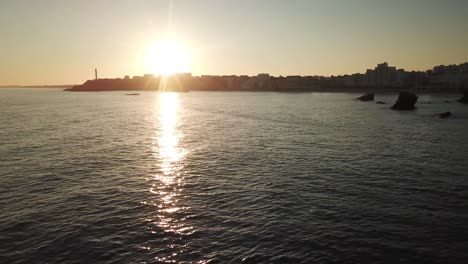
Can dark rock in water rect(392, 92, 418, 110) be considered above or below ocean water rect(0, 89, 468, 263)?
above

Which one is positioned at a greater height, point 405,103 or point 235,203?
point 405,103

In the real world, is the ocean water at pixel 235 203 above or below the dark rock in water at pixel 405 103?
below

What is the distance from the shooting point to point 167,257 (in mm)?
23781

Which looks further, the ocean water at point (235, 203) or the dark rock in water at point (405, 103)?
the dark rock in water at point (405, 103)

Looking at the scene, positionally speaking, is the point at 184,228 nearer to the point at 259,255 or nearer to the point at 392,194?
the point at 259,255

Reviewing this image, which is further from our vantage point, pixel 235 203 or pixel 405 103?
pixel 405 103

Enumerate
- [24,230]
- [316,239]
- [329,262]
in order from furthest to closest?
[24,230]
[316,239]
[329,262]

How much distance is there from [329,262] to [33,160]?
44913 mm

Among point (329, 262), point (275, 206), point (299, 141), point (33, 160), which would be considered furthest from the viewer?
point (299, 141)

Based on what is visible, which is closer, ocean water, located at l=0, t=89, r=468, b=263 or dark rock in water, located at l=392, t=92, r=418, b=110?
ocean water, located at l=0, t=89, r=468, b=263

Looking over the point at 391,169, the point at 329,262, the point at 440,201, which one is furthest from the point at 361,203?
the point at 391,169

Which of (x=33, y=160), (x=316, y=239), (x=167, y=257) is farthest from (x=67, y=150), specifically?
(x=316, y=239)

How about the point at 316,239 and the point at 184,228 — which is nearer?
the point at 316,239

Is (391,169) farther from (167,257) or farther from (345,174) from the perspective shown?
(167,257)
